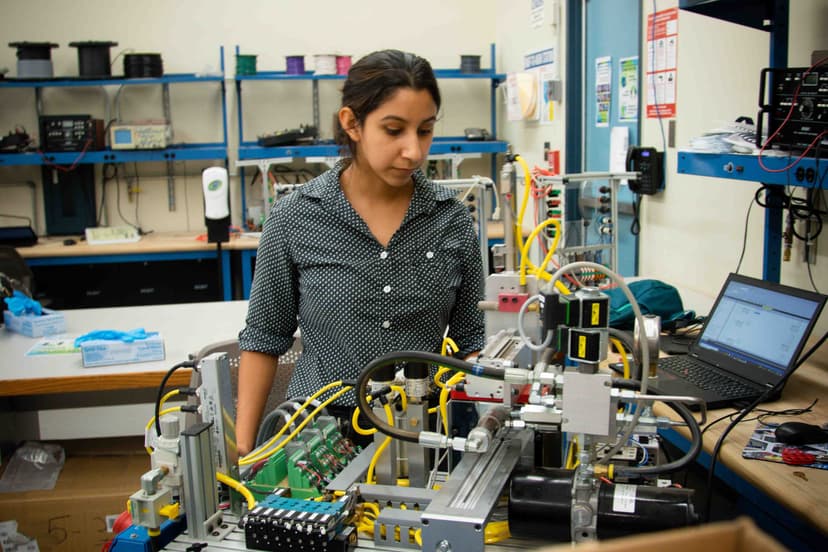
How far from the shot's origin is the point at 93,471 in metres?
2.58

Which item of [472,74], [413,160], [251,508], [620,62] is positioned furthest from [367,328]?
[472,74]

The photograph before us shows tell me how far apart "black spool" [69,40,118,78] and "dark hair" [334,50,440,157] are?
4187 millimetres

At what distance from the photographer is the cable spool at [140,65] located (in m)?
5.18

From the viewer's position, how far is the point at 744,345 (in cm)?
212

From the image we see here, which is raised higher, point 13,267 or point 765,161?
point 765,161

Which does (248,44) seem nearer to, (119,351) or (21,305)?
(21,305)

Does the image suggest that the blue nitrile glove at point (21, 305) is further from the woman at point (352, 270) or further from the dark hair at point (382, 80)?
the dark hair at point (382, 80)

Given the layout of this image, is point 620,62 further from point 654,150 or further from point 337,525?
point 337,525

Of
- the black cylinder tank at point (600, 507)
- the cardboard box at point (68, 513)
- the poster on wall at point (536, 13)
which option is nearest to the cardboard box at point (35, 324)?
the cardboard box at point (68, 513)

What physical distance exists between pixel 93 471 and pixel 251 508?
1720 mm

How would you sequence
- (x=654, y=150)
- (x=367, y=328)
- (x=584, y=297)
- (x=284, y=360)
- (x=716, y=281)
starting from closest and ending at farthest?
(x=584, y=297) < (x=367, y=328) < (x=284, y=360) < (x=716, y=281) < (x=654, y=150)

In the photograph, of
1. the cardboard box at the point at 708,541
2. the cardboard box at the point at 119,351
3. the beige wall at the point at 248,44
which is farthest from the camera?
the beige wall at the point at 248,44

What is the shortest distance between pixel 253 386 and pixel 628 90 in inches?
116

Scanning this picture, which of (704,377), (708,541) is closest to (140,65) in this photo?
(704,377)
